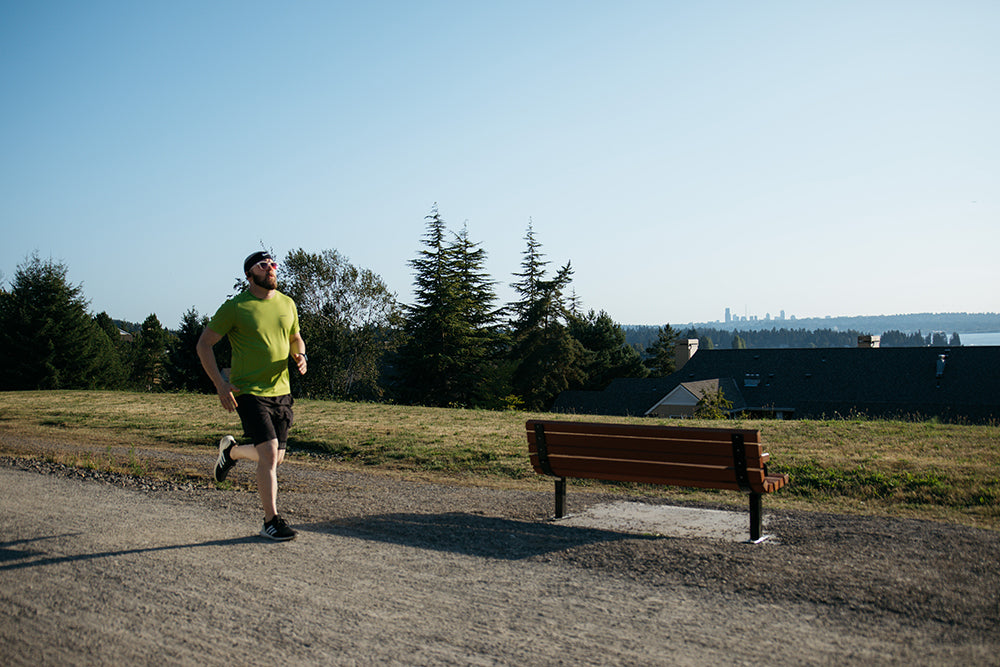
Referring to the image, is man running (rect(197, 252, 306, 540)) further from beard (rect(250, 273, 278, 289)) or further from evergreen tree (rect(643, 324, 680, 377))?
evergreen tree (rect(643, 324, 680, 377))

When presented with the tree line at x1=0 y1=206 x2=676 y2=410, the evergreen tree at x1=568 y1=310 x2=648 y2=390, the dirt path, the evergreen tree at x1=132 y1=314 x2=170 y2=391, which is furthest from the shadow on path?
the evergreen tree at x1=132 y1=314 x2=170 y2=391

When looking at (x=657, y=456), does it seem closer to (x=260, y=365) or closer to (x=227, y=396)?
(x=260, y=365)

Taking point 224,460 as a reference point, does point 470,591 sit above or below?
below

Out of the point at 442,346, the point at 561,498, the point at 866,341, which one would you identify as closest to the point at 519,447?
the point at 561,498

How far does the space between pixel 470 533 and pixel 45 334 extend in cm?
4437

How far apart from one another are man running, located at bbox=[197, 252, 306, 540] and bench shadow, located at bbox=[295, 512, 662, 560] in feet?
2.29

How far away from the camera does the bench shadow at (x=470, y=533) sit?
5.55 meters

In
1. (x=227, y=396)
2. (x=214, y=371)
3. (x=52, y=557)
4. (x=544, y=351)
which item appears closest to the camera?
(x=52, y=557)

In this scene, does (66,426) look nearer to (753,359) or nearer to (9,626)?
(9,626)

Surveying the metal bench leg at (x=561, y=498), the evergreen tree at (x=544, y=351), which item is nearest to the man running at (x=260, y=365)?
the metal bench leg at (x=561, y=498)

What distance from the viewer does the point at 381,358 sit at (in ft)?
170

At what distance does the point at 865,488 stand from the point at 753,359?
2088 inches

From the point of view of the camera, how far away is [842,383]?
51594 millimetres

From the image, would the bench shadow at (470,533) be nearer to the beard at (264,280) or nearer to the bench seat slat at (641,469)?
the bench seat slat at (641,469)
